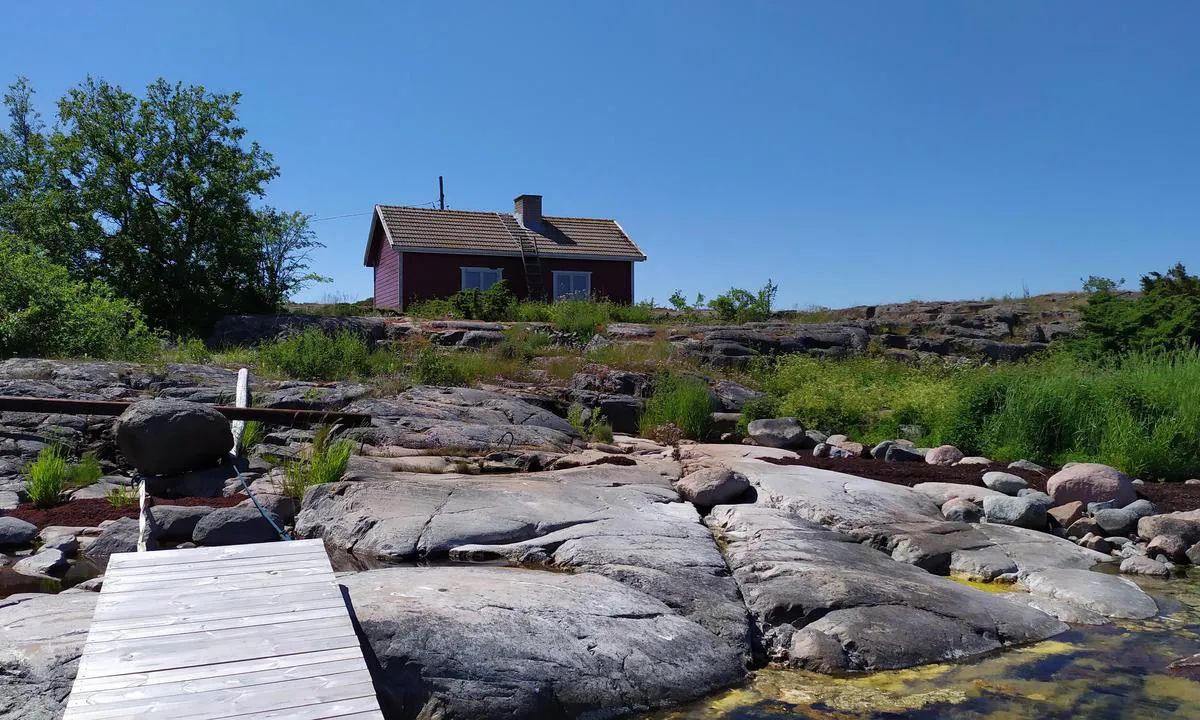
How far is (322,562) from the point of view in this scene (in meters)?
5.19

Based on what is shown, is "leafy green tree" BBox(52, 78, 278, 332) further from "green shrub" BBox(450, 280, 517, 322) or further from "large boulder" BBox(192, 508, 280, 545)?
"large boulder" BBox(192, 508, 280, 545)

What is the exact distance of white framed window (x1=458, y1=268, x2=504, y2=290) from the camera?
28.9 meters

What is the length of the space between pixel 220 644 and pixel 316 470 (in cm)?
437

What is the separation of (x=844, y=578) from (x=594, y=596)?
1861 millimetres

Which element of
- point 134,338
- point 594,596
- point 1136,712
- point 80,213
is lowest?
point 1136,712

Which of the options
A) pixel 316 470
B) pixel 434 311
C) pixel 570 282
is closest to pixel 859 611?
pixel 316 470

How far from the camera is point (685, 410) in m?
12.8

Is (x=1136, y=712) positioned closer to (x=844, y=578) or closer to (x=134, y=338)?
(x=844, y=578)

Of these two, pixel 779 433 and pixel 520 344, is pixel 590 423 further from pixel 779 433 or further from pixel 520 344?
pixel 520 344

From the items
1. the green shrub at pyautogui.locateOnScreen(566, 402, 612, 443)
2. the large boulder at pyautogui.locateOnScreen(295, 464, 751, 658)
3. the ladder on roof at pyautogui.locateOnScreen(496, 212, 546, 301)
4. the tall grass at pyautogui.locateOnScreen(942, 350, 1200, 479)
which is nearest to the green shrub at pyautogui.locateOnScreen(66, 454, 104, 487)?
the large boulder at pyautogui.locateOnScreen(295, 464, 751, 658)

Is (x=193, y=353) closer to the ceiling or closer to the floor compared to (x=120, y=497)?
closer to the ceiling

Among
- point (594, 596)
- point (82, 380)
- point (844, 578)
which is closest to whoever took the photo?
point (594, 596)

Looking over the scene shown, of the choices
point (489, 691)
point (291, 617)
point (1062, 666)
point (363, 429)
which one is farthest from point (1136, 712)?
point (363, 429)

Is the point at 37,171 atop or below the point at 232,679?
atop
